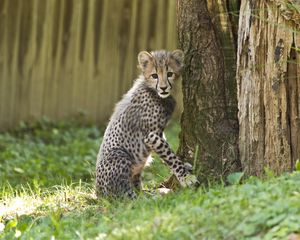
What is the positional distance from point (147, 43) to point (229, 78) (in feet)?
22.1

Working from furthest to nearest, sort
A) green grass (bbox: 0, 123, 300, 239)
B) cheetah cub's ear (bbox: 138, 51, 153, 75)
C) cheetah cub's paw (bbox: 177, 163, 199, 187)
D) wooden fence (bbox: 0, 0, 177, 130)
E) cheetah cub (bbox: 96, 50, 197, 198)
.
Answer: wooden fence (bbox: 0, 0, 177, 130) → cheetah cub's ear (bbox: 138, 51, 153, 75) → cheetah cub (bbox: 96, 50, 197, 198) → cheetah cub's paw (bbox: 177, 163, 199, 187) → green grass (bbox: 0, 123, 300, 239)

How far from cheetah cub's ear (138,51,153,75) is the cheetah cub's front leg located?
0.54 metres

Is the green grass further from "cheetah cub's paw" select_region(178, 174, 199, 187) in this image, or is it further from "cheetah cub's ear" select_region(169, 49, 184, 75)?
"cheetah cub's ear" select_region(169, 49, 184, 75)

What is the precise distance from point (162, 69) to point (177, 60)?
0.15m

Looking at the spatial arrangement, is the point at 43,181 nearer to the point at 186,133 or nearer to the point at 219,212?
the point at 186,133

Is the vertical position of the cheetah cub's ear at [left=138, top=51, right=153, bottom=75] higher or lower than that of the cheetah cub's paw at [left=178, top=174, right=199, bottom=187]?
higher

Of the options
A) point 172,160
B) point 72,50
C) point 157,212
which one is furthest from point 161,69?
point 72,50

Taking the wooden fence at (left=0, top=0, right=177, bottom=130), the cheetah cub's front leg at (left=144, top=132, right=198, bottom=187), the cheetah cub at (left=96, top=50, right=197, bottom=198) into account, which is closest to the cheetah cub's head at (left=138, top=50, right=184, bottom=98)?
the cheetah cub at (left=96, top=50, right=197, bottom=198)

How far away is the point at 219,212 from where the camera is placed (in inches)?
214

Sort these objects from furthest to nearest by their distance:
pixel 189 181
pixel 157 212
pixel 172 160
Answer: pixel 172 160, pixel 189 181, pixel 157 212

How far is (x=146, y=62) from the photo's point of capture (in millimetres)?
7301

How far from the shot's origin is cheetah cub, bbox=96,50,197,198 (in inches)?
277

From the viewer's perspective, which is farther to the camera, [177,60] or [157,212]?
[177,60]

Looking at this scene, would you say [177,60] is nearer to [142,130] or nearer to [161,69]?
[161,69]
